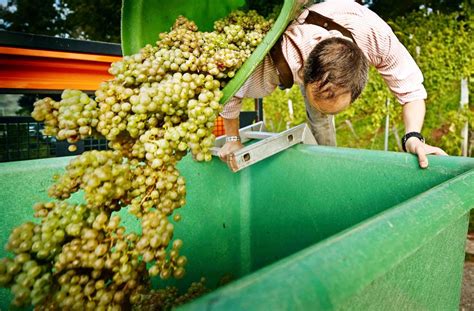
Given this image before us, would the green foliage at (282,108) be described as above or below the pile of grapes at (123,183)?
above

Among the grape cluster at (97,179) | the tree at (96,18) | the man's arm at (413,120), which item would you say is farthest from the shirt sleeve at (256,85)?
the tree at (96,18)

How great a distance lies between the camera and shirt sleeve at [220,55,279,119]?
1752 millimetres

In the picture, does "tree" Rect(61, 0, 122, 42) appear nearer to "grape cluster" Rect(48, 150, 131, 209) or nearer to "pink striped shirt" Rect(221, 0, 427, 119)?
"pink striped shirt" Rect(221, 0, 427, 119)

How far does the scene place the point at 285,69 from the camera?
65.4 inches

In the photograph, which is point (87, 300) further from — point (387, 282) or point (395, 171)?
point (395, 171)

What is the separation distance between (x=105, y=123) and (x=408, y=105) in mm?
1434

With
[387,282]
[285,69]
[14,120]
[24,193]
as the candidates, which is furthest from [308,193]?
[14,120]

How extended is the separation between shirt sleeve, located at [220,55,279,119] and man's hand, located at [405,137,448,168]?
0.72 m

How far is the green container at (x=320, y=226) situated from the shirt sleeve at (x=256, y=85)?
332 millimetres

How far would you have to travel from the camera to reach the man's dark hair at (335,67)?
1.36 meters

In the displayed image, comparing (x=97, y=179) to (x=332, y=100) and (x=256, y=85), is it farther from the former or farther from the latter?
(x=256, y=85)

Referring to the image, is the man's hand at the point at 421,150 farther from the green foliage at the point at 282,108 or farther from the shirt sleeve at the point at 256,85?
the green foliage at the point at 282,108

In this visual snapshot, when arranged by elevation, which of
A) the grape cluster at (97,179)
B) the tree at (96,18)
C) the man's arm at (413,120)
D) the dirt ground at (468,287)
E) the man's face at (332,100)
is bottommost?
the dirt ground at (468,287)

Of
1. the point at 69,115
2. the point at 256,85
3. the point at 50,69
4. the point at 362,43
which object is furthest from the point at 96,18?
the point at 69,115
